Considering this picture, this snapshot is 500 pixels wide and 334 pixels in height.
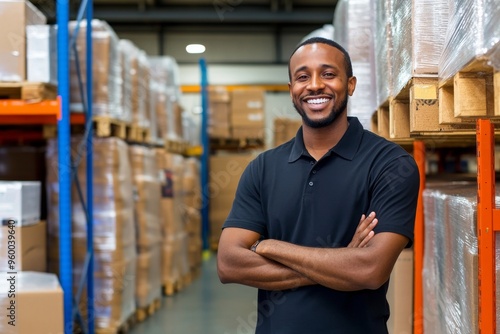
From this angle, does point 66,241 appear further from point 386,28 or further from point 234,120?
point 234,120

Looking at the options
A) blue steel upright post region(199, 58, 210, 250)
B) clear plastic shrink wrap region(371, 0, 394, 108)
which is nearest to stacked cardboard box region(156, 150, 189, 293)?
blue steel upright post region(199, 58, 210, 250)

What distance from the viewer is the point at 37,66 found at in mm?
5027

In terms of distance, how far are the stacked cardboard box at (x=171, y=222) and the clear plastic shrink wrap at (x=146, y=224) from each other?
21.8 inches

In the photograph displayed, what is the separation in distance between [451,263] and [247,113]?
32.3 ft

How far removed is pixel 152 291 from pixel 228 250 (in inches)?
201

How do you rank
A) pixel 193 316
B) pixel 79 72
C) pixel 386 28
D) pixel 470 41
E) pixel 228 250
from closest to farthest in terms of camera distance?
pixel 470 41, pixel 228 250, pixel 386 28, pixel 79 72, pixel 193 316

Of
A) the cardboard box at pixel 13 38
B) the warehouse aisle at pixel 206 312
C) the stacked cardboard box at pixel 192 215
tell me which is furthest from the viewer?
the stacked cardboard box at pixel 192 215

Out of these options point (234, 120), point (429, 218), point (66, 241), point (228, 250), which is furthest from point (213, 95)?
point (228, 250)

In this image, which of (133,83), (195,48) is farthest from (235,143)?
(133,83)

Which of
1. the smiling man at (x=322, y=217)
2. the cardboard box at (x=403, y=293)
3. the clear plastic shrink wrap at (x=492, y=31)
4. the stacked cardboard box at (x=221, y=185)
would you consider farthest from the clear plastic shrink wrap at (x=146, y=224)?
the clear plastic shrink wrap at (x=492, y=31)

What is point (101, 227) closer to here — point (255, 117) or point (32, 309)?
point (32, 309)

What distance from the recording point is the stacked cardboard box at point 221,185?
13195 millimetres

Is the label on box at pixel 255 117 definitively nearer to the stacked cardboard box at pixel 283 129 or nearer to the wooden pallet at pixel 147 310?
the stacked cardboard box at pixel 283 129

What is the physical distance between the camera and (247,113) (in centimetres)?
1274
